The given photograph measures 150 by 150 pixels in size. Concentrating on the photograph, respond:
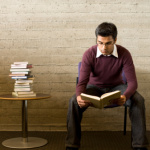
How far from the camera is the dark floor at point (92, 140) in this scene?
261cm

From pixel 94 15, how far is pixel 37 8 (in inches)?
26.4

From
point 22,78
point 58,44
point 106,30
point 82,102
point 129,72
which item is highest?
point 106,30

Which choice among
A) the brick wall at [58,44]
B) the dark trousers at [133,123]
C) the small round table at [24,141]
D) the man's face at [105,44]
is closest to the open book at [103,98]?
the dark trousers at [133,123]

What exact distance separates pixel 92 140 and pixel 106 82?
69cm

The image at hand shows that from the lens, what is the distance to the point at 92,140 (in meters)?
2.87

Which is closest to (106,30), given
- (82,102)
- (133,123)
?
(82,102)

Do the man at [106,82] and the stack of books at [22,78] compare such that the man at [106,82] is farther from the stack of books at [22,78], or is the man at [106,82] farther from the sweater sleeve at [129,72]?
the stack of books at [22,78]

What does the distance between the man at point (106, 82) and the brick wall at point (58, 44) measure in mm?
715

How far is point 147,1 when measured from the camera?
322cm

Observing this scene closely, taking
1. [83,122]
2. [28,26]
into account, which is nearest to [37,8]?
[28,26]

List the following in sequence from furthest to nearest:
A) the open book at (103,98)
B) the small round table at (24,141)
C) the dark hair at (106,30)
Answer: the small round table at (24,141)
the dark hair at (106,30)
the open book at (103,98)

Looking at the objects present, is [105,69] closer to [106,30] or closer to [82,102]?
[106,30]

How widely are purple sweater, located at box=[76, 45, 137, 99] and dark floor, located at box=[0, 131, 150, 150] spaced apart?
1.94 feet

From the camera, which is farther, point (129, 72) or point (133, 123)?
point (129, 72)
